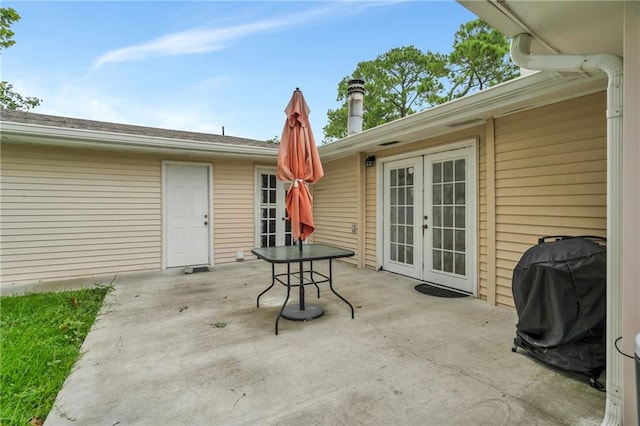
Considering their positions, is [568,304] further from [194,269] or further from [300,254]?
[194,269]

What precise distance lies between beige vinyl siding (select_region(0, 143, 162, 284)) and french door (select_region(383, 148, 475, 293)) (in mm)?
4273

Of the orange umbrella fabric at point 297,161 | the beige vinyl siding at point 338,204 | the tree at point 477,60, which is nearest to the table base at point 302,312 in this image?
the orange umbrella fabric at point 297,161

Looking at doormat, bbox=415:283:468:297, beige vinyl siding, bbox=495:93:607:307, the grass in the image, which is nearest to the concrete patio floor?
the grass

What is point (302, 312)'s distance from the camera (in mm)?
3232

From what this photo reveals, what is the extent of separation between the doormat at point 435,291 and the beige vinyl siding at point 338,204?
1.67 m

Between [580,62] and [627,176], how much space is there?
0.78 meters

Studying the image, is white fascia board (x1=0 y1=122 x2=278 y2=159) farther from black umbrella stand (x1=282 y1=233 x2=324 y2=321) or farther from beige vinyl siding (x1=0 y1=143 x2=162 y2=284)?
black umbrella stand (x1=282 y1=233 x2=324 y2=321)

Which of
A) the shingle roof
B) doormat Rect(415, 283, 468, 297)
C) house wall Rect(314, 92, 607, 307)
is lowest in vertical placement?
doormat Rect(415, 283, 468, 297)

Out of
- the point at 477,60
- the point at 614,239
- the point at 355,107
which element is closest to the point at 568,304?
the point at 614,239

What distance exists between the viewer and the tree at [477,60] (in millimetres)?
12359

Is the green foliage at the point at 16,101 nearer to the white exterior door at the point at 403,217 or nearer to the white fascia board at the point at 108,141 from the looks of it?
the white fascia board at the point at 108,141

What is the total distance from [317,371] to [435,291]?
2.53 m

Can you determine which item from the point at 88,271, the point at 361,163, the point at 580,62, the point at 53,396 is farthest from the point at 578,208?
the point at 88,271

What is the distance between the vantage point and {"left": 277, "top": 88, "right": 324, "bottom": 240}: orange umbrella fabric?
3.09 m
